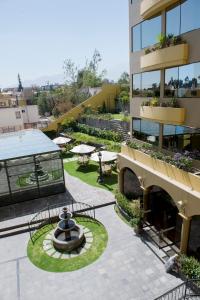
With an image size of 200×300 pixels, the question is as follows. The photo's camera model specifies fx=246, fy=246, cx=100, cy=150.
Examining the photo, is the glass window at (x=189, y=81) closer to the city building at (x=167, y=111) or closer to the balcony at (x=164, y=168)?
the city building at (x=167, y=111)

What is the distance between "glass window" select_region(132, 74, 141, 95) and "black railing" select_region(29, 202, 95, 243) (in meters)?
10.1

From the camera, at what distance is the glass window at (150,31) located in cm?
1649

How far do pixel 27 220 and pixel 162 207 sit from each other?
10.7 metres

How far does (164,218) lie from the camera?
1858 centimetres

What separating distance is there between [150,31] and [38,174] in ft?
48.1

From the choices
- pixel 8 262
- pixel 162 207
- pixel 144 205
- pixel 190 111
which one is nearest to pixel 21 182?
pixel 8 262

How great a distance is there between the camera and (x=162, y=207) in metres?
19.9

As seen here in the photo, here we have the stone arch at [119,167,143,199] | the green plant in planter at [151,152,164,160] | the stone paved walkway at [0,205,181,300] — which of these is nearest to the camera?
the stone paved walkway at [0,205,181,300]

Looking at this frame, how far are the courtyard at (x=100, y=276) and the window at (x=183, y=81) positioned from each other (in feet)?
32.3

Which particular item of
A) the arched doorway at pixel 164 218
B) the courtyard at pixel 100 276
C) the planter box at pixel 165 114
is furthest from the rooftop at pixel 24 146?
the arched doorway at pixel 164 218

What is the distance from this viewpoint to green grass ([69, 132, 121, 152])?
1181 inches

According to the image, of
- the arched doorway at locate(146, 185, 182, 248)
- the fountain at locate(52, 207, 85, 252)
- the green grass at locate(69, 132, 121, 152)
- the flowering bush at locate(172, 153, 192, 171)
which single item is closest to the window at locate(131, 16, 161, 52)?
the flowering bush at locate(172, 153, 192, 171)

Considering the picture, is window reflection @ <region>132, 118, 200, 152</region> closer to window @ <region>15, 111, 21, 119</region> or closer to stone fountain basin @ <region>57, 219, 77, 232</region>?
stone fountain basin @ <region>57, 219, 77, 232</region>

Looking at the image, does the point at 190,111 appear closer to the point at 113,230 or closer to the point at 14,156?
the point at 113,230
